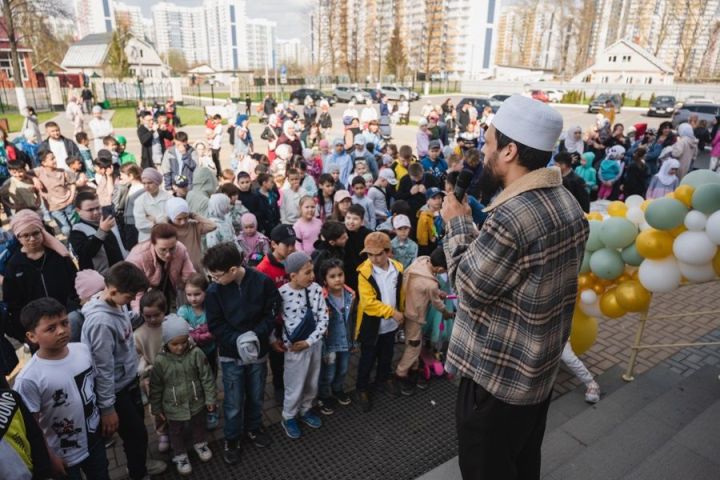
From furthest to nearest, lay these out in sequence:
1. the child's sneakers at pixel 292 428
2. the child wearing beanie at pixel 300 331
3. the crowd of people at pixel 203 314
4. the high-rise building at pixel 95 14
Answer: the high-rise building at pixel 95 14 → the child's sneakers at pixel 292 428 → the child wearing beanie at pixel 300 331 → the crowd of people at pixel 203 314

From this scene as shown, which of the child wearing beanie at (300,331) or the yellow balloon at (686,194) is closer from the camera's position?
the yellow balloon at (686,194)

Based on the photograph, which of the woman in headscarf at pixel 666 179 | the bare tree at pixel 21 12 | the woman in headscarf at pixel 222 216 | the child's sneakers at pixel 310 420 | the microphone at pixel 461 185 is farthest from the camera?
the bare tree at pixel 21 12

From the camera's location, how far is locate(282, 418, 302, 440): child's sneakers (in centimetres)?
381

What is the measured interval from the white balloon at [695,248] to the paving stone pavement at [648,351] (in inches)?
66.1

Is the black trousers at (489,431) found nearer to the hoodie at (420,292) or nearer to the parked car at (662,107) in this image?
the hoodie at (420,292)

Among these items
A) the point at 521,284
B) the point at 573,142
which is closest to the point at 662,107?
the point at 573,142

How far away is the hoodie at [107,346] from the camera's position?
9.61ft

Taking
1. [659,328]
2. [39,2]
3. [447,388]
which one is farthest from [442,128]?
[39,2]

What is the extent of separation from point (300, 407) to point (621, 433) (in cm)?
258

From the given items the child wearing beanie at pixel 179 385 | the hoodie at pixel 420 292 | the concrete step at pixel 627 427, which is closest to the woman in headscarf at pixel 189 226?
the child wearing beanie at pixel 179 385

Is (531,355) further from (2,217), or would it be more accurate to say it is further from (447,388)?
(2,217)

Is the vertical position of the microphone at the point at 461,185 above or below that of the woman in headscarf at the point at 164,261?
above

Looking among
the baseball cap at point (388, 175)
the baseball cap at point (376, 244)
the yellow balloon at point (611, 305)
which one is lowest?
the yellow balloon at point (611, 305)

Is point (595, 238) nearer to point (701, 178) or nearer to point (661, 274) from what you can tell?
point (661, 274)
